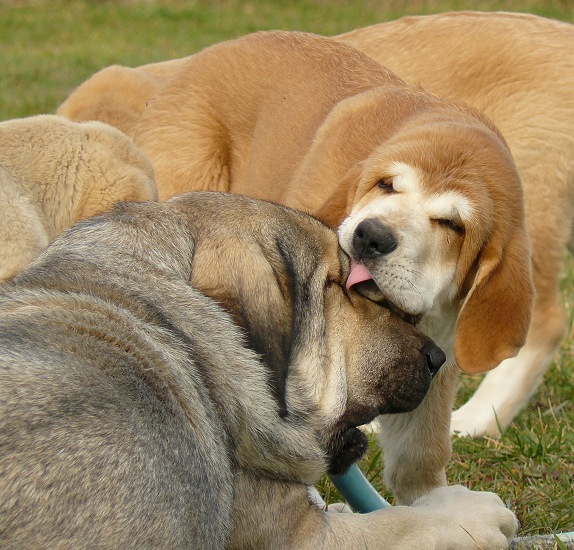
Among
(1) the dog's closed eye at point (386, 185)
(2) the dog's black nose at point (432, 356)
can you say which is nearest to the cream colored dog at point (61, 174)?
(1) the dog's closed eye at point (386, 185)

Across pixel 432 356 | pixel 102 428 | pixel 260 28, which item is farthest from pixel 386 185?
pixel 260 28

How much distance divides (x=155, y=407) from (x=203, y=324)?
309 millimetres

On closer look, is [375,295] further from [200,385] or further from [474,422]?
[474,422]

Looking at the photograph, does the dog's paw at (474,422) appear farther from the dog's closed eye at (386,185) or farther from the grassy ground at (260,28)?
the dog's closed eye at (386,185)

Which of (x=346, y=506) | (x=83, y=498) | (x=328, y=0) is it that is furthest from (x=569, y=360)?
(x=328, y=0)

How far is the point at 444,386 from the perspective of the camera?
4.24m

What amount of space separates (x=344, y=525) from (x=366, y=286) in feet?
2.58

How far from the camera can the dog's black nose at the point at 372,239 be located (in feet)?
12.0

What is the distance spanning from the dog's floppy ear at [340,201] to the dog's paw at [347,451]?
0.95 meters

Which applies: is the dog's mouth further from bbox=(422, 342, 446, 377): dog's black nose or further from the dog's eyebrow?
the dog's eyebrow

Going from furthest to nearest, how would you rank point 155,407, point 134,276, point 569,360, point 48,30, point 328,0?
point 328,0 → point 48,30 → point 569,360 → point 134,276 → point 155,407

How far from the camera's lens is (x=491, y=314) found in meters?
3.97

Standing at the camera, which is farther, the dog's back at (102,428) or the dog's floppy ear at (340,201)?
the dog's floppy ear at (340,201)

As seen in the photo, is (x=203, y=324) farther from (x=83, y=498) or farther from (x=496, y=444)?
(x=496, y=444)
